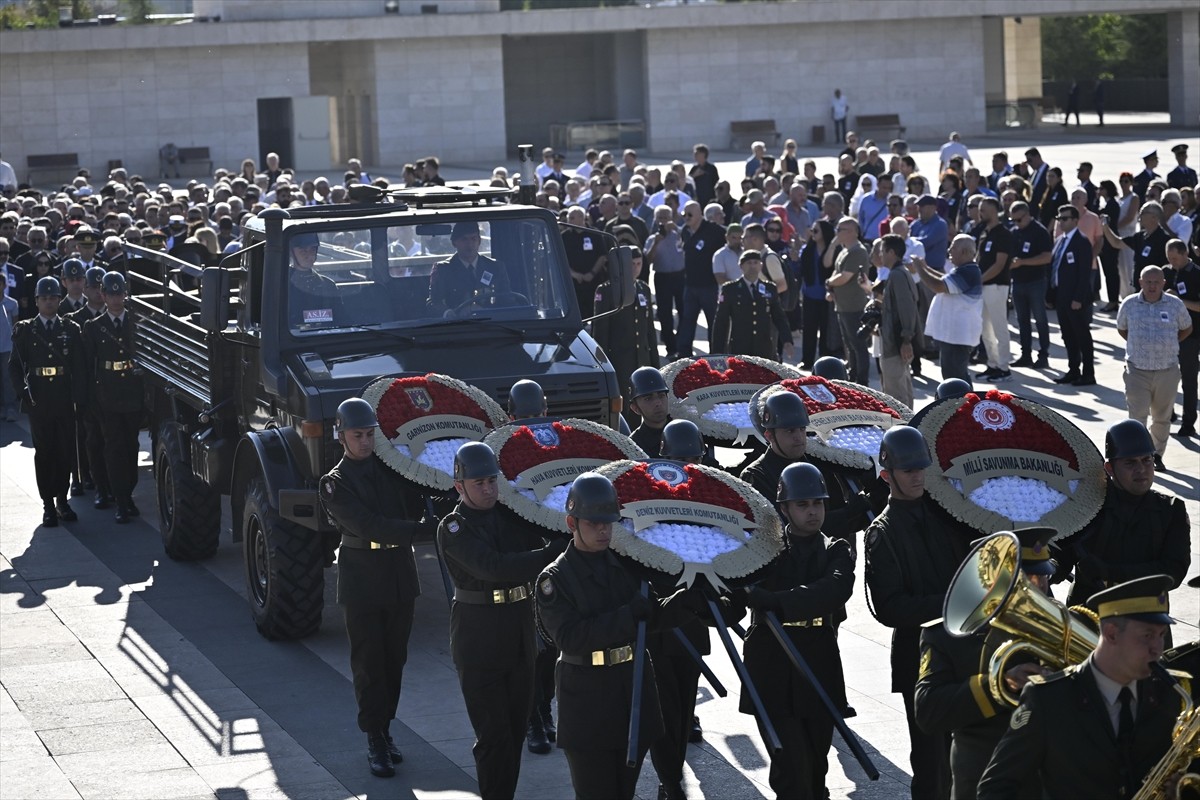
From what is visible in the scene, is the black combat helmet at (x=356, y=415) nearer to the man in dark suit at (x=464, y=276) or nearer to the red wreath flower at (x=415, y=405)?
the red wreath flower at (x=415, y=405)

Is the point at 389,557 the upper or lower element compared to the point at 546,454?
lower

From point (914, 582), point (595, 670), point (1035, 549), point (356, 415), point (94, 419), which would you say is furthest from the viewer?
point (94, 419)

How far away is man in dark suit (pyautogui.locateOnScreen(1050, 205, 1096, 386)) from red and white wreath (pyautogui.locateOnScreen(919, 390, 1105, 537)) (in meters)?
10.7

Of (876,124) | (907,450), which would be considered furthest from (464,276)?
(876,124)

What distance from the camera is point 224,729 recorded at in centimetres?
968

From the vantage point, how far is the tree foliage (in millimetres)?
64812

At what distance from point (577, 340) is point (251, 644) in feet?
9.57

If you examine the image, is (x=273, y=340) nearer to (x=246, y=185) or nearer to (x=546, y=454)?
(x=546, y=454)

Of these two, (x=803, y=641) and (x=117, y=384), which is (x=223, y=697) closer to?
(x=803, y=641)

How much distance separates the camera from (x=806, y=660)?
764 cm

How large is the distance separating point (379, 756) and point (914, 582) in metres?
3.11

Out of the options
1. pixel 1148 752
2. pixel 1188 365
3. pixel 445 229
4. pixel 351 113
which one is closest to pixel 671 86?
pixel 351 113

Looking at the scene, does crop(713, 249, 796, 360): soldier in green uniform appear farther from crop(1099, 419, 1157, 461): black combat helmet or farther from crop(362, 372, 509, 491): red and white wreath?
crop(1099, 419, 1157, 461): black combat helmet

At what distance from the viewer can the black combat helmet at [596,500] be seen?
22.8 ft
